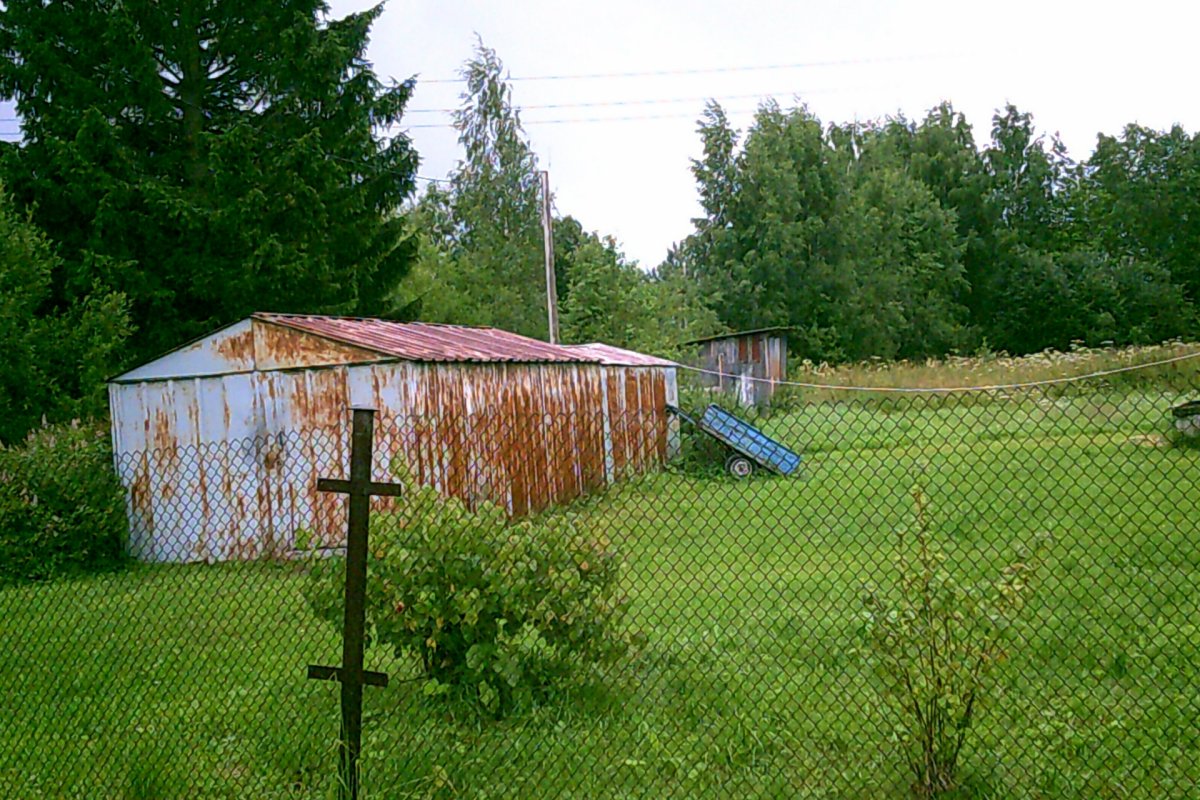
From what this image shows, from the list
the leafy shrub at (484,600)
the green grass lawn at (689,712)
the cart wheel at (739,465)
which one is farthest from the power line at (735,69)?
the leafy shrub at (484,600)

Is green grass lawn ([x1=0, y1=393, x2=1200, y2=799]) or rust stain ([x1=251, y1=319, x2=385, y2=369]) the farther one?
rust stain ([x1=251, y1=319, x2=385, y2=369])

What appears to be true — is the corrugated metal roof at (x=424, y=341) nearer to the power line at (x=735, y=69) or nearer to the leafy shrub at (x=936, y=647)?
the leafy shrub at (x=936, y=647)

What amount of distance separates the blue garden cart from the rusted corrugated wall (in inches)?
138

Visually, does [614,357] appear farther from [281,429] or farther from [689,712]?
[689,712]

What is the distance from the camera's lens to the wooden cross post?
340 centimetres

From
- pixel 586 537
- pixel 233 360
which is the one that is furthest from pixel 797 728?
pixel 233 360

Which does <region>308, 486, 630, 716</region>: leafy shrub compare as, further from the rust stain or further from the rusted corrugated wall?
the rust stain

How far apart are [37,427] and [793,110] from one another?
38.9 metres

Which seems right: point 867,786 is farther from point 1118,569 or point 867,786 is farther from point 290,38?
point 290,38

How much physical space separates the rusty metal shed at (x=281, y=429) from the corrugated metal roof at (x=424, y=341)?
38 millimetres

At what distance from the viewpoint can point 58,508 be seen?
980cm

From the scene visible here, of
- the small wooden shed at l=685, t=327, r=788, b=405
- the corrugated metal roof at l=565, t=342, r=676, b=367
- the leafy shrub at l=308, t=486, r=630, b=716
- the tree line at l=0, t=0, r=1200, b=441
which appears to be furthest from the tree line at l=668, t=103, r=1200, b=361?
the leafy shrub at l=308, t=486, r=630, b=716

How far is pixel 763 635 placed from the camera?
5.62 metres

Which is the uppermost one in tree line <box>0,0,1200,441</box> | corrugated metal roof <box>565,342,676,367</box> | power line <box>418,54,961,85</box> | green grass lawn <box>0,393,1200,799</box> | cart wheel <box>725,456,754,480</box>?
power line <box>418,54,961,85</box>
